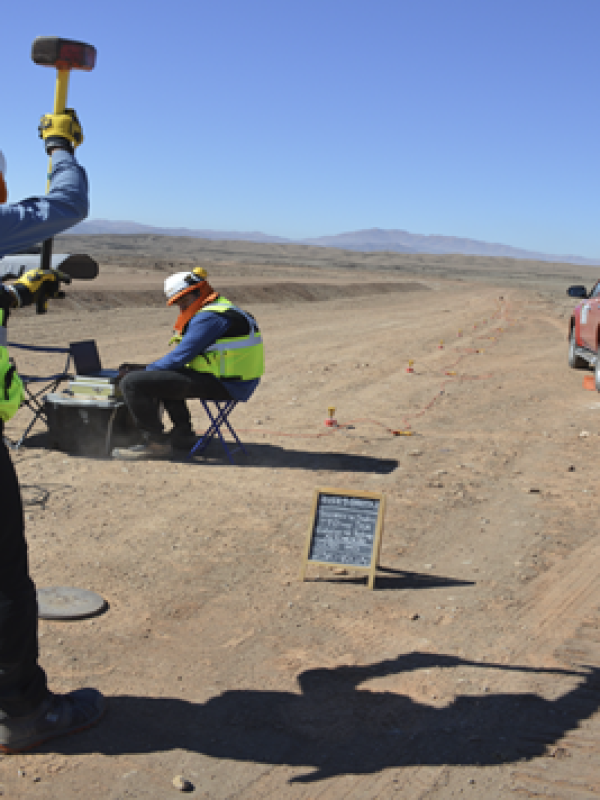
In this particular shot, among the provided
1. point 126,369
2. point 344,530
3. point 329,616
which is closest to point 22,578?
point 329,616

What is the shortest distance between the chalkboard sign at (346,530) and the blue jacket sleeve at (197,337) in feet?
8.30

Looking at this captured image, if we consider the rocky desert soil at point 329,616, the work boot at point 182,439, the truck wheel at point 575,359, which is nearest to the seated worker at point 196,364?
the work boot at point 182,439

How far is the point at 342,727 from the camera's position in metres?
3.62

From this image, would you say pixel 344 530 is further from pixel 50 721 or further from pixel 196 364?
pixel 196 364

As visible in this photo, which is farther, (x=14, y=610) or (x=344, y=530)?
(x=344, y=530)

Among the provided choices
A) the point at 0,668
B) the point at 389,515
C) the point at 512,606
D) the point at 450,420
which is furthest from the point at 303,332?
the point at 0,668

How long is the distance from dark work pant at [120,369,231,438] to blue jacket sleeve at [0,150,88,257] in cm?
411

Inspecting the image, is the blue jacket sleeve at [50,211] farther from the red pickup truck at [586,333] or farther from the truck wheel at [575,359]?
the truck wheel at [575,359]

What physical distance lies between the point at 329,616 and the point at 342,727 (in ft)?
3.66

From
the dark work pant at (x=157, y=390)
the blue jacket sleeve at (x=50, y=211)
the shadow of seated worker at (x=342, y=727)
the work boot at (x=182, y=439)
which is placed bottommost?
the shadow of seated worker at (x=342, y=727)

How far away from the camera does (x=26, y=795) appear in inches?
122

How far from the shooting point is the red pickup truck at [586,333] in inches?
483

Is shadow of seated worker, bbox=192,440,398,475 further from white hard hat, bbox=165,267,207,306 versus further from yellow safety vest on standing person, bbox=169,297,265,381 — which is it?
white hard hat, bbox=165,267,207,306

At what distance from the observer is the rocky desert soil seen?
3.34 metres
